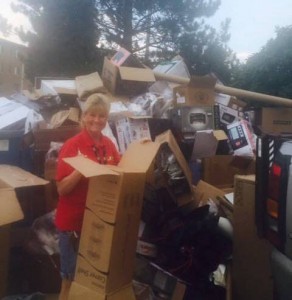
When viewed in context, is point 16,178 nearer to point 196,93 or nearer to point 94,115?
point 94,115

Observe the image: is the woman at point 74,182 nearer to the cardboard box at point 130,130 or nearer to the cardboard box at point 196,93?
the cardboard box at point 130,130

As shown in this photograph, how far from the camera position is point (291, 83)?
7.40 meters

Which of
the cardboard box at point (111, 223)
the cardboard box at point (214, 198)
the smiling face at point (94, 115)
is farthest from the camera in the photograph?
the cardboard box at point (214, 198)

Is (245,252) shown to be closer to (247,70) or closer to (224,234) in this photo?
(224,234)

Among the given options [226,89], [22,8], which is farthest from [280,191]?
[22,8]

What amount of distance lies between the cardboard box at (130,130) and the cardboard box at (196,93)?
675mm

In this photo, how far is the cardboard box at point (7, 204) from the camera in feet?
9.19

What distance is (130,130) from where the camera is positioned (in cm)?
447

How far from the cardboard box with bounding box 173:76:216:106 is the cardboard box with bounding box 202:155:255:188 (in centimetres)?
83

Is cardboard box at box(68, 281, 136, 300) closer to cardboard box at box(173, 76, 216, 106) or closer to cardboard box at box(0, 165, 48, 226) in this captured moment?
cardboard box at box(0, 165, 48, 226)

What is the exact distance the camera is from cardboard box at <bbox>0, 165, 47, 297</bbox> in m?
2.80

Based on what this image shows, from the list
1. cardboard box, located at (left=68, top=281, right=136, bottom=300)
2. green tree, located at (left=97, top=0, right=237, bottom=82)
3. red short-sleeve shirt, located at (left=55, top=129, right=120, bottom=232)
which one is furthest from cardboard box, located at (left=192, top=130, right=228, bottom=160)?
green tree, located at (left=97, top=0, right=237, bottom=82)

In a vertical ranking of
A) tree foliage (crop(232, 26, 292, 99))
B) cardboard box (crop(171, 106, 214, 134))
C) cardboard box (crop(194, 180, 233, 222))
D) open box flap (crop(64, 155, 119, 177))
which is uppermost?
tree foliage (crop(232, 26, 292, 99))

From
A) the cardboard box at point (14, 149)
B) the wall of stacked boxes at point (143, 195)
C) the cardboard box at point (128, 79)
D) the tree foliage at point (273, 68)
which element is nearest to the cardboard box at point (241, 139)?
Result: the wall of stacked boxes at point (143, 195)
